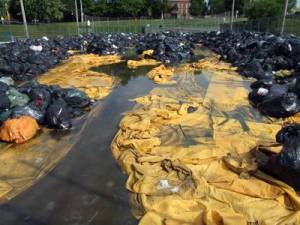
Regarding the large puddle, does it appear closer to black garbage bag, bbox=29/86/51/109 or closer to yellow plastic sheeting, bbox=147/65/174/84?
black garbage bag, bbox=29/86/51/109

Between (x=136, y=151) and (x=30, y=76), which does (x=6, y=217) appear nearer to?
(x=136, y=151)

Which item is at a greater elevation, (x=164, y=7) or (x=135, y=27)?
(x=164, y=7)

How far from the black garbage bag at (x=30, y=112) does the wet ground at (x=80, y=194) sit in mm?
995

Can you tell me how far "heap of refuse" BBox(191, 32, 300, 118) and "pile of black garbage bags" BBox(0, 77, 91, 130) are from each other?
401 cm

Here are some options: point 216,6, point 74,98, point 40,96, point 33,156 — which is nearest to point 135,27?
point 74,98

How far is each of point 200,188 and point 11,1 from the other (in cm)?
5039

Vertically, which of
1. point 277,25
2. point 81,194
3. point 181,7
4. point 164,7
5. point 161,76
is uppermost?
point 164,7

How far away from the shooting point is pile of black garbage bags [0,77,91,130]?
19.9 feet

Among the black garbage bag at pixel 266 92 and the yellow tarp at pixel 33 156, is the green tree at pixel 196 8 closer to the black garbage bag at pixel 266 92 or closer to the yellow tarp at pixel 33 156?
the black garbage bag at pixel 266 92

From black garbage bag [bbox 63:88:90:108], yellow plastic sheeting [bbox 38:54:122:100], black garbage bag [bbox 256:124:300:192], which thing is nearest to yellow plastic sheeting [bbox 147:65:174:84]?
yellow plastic sheeting [bbox 38:54:122:100]

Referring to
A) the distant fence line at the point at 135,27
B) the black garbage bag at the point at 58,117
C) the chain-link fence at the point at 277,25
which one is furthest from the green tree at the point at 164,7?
the black garbage bag at the point at 58,117

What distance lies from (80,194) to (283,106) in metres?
4.32

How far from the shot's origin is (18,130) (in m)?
5.51

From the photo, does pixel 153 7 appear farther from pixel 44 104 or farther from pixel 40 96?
pixel 44 104
